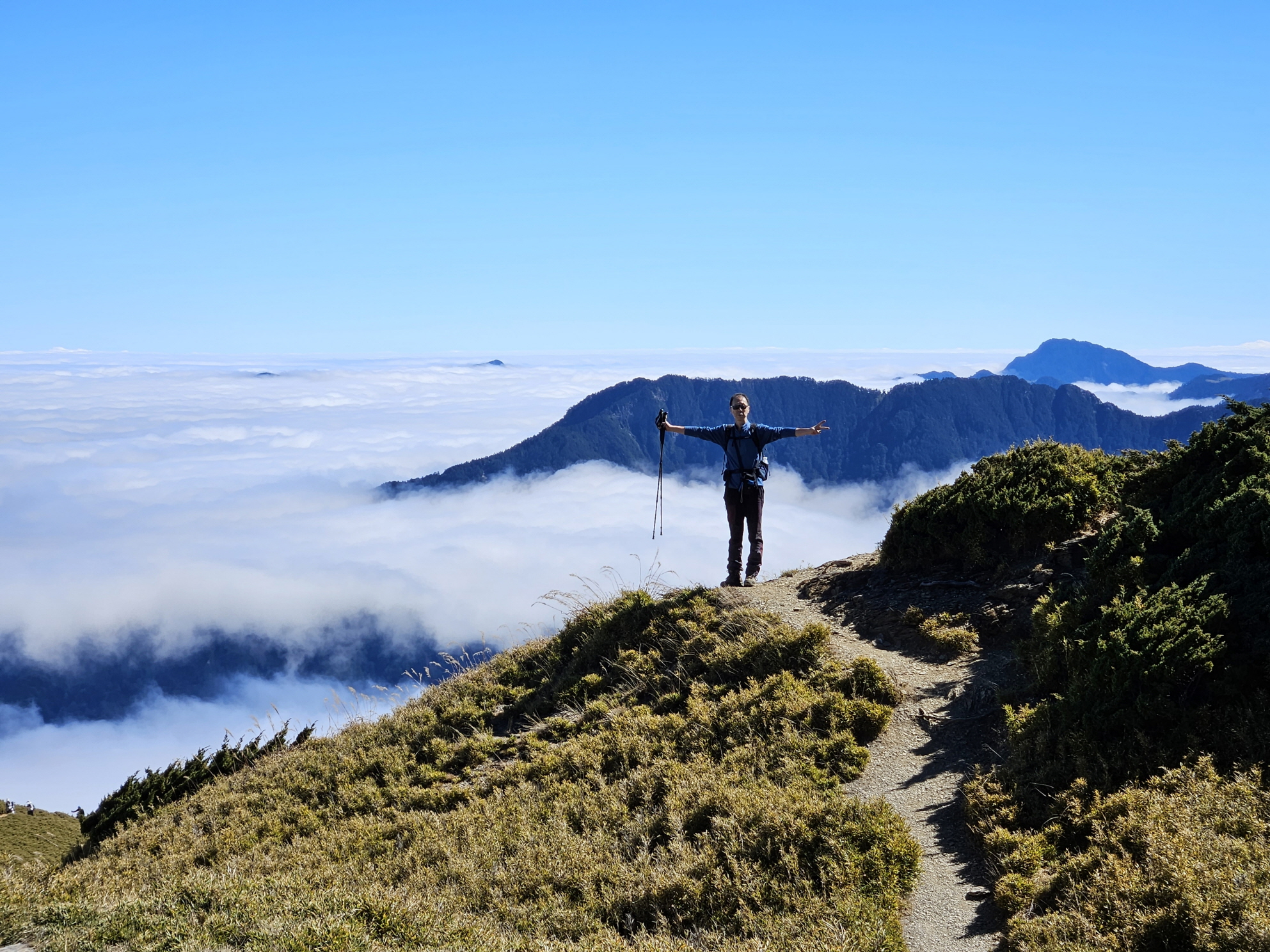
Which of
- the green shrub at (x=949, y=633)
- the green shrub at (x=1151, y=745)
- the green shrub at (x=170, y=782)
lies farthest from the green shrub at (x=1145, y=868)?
the green shrub at (x=170, y=782)

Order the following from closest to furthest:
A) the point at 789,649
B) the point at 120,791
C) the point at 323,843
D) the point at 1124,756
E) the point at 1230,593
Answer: the point at 1124,756, the point at 1230,593, the point at 323,843, the point at 789,649, the point at 120,791

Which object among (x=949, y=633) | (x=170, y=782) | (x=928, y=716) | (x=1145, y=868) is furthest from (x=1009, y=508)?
(x=170, y=782)

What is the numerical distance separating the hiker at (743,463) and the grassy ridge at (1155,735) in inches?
184

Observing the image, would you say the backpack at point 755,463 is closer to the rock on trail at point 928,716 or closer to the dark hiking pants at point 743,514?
the dark hiking pants at point 743,514

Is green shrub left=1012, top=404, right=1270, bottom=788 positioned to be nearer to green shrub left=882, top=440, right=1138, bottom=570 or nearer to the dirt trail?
the dirt trail

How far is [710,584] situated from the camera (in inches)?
580

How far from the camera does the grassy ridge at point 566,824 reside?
6121 millimetres

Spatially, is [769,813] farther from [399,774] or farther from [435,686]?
[435,686]

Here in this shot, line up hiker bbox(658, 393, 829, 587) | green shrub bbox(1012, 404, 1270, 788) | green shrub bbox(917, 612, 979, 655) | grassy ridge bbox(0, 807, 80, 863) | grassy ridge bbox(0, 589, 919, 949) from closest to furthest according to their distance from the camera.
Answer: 1. grassy ridge bbox(0, 589, 919, 949)
2. green shrub bbox(1012, 404, 1270, 788)
3. green shrub bbox(917, 612, 979, 655)
4. hiker bbox(658, 393, 829, 587)
5. grassy ridge bbox(0, 807, 80, 863)

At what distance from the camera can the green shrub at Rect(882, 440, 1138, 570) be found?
12438mm

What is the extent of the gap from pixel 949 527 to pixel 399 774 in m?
9.56

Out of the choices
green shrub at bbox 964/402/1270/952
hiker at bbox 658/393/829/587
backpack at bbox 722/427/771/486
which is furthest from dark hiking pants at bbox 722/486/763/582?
green shrub at bbox 964/402/1270/952

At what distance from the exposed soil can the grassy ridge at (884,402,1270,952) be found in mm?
300

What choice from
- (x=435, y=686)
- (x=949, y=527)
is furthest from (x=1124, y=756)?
(x=435, y=686)
